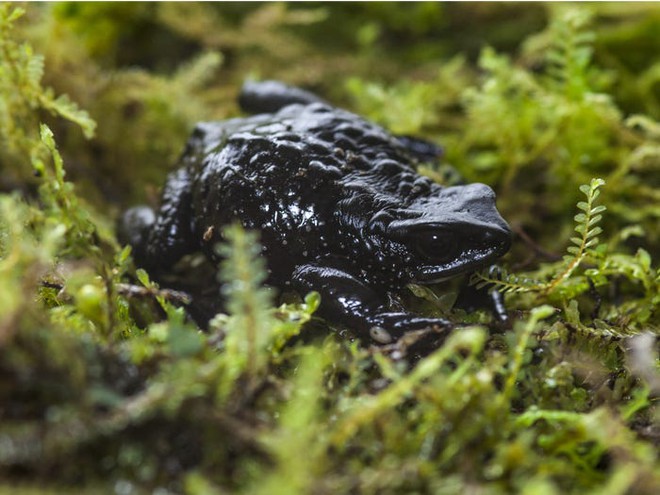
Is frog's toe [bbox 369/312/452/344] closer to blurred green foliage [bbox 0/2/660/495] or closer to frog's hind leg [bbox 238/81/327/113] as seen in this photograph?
blurred green foliage [bbox 0/2/660/495]

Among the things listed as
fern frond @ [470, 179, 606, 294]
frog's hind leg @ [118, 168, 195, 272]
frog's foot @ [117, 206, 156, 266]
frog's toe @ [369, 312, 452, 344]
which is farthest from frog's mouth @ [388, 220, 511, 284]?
frog's foot @ [117, 206, 156, 266]

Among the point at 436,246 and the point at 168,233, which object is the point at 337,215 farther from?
the point at 168,233

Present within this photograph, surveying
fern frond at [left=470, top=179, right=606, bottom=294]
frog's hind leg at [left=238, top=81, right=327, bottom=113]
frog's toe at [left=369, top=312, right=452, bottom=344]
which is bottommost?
frog's toe at [left=369, top=312, right=452, bottom=344]

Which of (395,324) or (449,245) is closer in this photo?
(395,324)

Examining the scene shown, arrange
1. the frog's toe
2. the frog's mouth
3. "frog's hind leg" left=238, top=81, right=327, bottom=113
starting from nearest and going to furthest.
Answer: the frog's toe, the frog's mouth, "frog's hind leg" left=238, top=81, right=327, bottom=113

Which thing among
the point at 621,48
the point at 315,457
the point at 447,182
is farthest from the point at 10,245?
the point at 621,48

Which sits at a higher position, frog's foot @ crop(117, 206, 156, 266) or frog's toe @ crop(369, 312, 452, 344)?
frog's foot @ crop(117, 206, 156, 266)

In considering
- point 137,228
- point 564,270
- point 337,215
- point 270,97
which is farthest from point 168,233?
point 564,270
